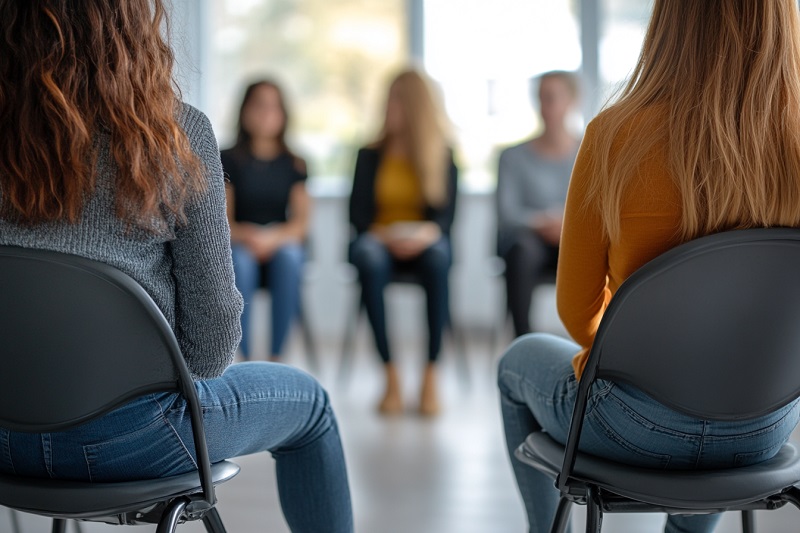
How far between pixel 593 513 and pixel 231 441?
1.79ft

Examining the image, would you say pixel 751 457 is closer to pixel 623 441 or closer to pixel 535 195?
pixel 623 441

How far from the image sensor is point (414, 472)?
2.54 metres

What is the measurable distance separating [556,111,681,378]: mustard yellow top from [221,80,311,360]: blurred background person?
233 cm

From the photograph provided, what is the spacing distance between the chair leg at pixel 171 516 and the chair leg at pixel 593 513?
0.57 m

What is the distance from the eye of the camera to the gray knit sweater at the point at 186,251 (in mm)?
1113

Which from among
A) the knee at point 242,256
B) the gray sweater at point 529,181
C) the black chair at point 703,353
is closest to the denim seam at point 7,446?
the black chair at point 703,353

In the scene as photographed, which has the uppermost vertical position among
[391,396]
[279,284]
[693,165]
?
[693,165]

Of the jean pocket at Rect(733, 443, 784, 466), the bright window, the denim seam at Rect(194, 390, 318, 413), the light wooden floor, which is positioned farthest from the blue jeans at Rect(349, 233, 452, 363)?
the jean pocket at Rect(733, 443, 784, 466)

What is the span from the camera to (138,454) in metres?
1.17

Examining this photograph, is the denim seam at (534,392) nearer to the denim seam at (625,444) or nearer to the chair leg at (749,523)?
the denim seam at (625,444)

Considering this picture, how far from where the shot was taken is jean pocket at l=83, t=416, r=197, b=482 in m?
1.16

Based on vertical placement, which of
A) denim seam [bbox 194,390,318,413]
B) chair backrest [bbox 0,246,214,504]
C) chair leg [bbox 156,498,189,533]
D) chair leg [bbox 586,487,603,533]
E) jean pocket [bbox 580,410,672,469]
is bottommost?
chair leg [bbox 586,487,603,533]

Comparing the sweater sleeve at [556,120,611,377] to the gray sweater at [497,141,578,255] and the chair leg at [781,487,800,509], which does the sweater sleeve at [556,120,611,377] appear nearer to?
the chair leg at [781,487,800,509]

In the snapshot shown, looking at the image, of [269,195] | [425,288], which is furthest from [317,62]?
[425,288]
